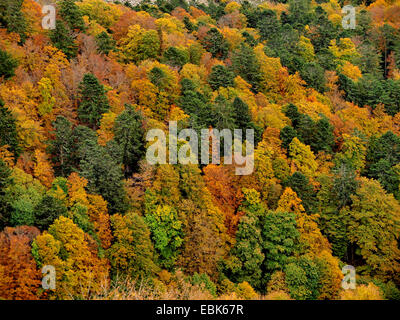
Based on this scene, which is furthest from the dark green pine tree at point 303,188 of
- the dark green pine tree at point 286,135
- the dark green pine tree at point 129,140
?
the dark green pine tree at point 129,140

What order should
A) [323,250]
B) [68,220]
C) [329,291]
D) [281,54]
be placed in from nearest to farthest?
[68,220] < [329,291] < [323,250] < [281,54]

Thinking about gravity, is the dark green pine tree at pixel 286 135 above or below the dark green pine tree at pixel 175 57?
below

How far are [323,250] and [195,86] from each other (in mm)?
30528

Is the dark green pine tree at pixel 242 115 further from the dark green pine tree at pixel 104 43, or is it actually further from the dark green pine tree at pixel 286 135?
the dark green pine tree at pixel 104 43

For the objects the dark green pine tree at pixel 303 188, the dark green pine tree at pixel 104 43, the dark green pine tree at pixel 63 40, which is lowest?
the dark green pine tree at pixel 303 188

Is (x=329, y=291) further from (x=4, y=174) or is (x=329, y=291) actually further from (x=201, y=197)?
(x=4, y=174)

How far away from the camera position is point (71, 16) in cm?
6225

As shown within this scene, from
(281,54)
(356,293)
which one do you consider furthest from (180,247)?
(281,54)

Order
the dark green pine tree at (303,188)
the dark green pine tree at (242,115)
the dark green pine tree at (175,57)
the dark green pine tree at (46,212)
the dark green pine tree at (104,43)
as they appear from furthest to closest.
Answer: the dark green pine tree at (175,57) < the dark green pine tree at (104,43) < the dark green pine tree at (242,115) < the dark green pine tree at (303,188) < the dark green pine tree at (46,212)

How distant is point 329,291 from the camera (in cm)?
3938

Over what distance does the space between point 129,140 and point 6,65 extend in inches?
682

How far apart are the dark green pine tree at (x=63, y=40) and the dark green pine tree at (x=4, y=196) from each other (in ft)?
89.9

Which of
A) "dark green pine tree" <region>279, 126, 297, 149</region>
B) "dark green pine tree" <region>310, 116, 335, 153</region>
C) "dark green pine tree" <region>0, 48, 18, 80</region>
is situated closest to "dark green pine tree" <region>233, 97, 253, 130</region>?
"dark green pine tree" <region>279, 126, 297, 149</region>

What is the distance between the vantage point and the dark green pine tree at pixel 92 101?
47156mm
